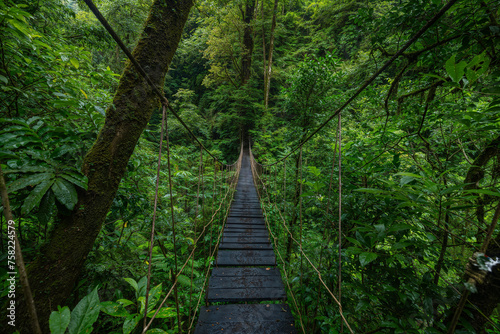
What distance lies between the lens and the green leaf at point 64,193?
2.16ft

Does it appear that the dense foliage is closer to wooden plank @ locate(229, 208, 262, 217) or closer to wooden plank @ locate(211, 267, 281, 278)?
wooden plank @ locate(211, 267, 281, 278)

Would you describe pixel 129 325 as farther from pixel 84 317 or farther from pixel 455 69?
pixel 455 69

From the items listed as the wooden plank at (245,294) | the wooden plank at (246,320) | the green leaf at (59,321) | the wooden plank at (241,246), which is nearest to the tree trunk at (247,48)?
the wooden plank at (241,246)

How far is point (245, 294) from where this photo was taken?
136cm

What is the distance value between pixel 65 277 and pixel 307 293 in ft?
4.49

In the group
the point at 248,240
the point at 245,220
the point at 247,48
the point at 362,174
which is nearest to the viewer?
the point at 362,174

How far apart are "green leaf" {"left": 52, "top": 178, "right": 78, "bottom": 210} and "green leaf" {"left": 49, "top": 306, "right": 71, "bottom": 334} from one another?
0.34 metres

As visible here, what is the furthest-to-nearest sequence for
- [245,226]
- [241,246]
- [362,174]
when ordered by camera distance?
1. [245,226]
2. [241,246]
3. [362,174]

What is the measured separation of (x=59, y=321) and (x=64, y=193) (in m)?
0.42

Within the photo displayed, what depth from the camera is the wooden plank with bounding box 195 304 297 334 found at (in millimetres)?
1087

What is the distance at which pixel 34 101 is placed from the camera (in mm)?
898

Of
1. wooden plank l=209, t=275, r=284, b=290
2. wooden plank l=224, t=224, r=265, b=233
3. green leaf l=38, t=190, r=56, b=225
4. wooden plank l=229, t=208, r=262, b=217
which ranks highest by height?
green leaf l=38, t=190, r=56, b=225

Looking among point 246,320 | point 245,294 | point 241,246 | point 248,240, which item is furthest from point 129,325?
point 248,240

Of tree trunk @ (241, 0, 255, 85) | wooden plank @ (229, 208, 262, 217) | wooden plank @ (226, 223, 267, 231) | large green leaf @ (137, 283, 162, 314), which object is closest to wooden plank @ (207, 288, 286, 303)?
large green leaf @ (137, 283, 162, 314)
